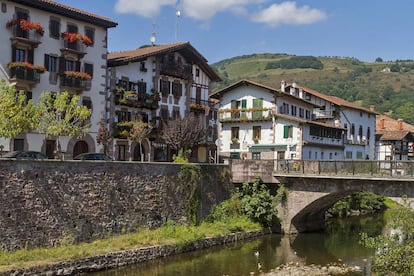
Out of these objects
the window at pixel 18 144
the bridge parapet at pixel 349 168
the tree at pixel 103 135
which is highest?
the tree at pixel 103 135

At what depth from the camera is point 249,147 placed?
60094 mm

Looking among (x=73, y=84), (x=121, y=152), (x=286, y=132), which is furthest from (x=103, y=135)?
(x=286, y=132)

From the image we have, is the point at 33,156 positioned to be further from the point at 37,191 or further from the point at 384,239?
the point at 384,239

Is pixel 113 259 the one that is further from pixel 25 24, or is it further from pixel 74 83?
pixel 25 24

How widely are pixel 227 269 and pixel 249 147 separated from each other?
3017cm

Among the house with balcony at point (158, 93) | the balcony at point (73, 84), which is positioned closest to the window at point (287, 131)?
the house with balcony at point (158, 93)

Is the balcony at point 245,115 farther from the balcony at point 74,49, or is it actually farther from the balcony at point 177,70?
the balcony at point 74,49

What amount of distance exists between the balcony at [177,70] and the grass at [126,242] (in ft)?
54.4

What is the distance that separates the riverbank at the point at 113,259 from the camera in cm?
2578

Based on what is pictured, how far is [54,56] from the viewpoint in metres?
41.0

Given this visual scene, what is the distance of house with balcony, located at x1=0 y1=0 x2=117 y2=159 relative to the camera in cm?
3800

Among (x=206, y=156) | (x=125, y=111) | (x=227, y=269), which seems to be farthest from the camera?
(x=206, y=156)

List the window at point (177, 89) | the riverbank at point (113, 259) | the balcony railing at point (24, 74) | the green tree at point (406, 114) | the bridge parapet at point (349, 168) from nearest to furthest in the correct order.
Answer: the riverbank at point (113, 259), the bridge parapet at point (349, 168), the balcony railing at point (24, 74), the window at point (177, 89), the green tree at point (406, 114)

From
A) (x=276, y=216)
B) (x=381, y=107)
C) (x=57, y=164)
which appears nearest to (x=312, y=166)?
(x=276, y=216)
